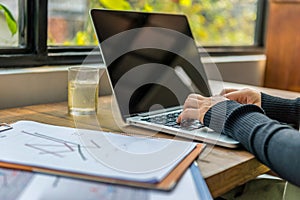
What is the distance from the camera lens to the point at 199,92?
1.29m

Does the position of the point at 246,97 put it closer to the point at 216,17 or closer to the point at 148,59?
the point at 148,59

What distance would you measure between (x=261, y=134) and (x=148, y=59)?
0.46m

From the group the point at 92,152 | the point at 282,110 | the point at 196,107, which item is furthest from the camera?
the point at 282,110

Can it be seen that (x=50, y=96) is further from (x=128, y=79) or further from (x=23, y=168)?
(x=23, y=168)

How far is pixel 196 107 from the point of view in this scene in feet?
3.23

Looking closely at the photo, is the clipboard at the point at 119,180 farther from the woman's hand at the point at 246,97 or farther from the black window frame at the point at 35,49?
the black window frame at the point at 35,49

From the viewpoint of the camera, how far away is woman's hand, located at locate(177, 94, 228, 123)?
0.96 meters

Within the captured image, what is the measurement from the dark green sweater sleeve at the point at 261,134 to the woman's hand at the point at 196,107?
23 mm

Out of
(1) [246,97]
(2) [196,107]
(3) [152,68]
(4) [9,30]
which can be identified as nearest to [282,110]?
(1) [246,97]

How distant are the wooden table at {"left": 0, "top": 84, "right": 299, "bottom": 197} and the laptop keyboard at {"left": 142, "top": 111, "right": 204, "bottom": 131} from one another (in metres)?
0.05

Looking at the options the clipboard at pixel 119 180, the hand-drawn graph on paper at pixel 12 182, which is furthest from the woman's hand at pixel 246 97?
the hand-drawn graph on paper at pixel 12 182

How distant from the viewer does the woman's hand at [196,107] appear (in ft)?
3.14

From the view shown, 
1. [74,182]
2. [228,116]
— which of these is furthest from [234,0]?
[74,182]

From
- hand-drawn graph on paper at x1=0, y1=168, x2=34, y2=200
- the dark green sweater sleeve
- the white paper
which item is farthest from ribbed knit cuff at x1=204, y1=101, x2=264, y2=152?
hand-drawn graph on paper at x1=0, y1=168, x2=34, y2=200
